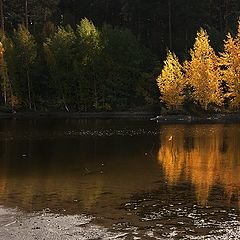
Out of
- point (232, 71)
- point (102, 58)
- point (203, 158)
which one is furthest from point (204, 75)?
point (203, 158)

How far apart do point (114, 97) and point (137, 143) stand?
3793cm

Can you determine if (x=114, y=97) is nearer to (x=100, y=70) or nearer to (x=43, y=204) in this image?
(x=100, y=70)

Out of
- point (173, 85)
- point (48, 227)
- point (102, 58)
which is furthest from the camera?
point (102, 58)

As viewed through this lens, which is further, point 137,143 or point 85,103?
point 85,103

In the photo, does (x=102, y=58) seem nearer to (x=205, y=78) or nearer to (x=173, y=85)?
(x=173, y=85)

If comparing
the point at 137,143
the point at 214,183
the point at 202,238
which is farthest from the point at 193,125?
the point at 202,238

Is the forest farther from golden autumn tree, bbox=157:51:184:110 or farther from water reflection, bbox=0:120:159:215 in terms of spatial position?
water reflection, bbox=0:120:159:215

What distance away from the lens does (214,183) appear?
22219 mm

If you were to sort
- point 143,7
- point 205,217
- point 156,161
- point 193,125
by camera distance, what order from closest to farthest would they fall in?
point 205,217
point 156,161
point 193,125
point 143,7

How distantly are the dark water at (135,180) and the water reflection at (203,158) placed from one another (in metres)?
0.05

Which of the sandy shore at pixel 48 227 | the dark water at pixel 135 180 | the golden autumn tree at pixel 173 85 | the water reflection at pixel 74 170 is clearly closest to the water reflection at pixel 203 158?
the dark water at pixel 135 180

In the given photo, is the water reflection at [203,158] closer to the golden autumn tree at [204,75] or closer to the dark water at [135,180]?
the dark water at [135,180]

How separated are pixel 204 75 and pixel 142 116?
11.8 metres

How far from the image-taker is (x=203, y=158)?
99.2ft
